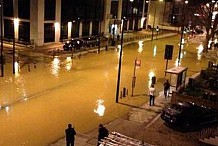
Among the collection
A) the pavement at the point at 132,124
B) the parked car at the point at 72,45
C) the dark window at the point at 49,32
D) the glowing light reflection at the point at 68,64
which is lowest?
the pavement at the point at 132,124

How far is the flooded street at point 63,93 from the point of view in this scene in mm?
19797

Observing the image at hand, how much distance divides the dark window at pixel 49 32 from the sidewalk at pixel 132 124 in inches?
1069

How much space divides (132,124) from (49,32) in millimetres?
31515

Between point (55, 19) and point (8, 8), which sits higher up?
point (8, 8)

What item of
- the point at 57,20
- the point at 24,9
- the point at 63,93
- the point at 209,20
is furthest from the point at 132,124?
the point at 209,20

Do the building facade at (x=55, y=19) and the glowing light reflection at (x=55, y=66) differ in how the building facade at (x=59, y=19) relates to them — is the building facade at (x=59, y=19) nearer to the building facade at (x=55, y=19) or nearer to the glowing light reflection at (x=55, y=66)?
the building facade at (x=55, y=19)

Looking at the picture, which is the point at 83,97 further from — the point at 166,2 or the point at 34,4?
the point at 166,2

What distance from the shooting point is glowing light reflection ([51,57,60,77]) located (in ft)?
109

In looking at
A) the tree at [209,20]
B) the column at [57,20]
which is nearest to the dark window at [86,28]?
the column at [57,20]

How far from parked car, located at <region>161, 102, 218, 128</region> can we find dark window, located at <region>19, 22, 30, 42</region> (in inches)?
1264

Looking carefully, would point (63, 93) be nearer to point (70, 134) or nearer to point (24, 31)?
point (70, 134)

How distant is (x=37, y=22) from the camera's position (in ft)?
153

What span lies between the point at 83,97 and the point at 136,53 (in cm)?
2269

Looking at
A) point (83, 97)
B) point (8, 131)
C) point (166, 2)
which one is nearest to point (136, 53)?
point (83, 97)
